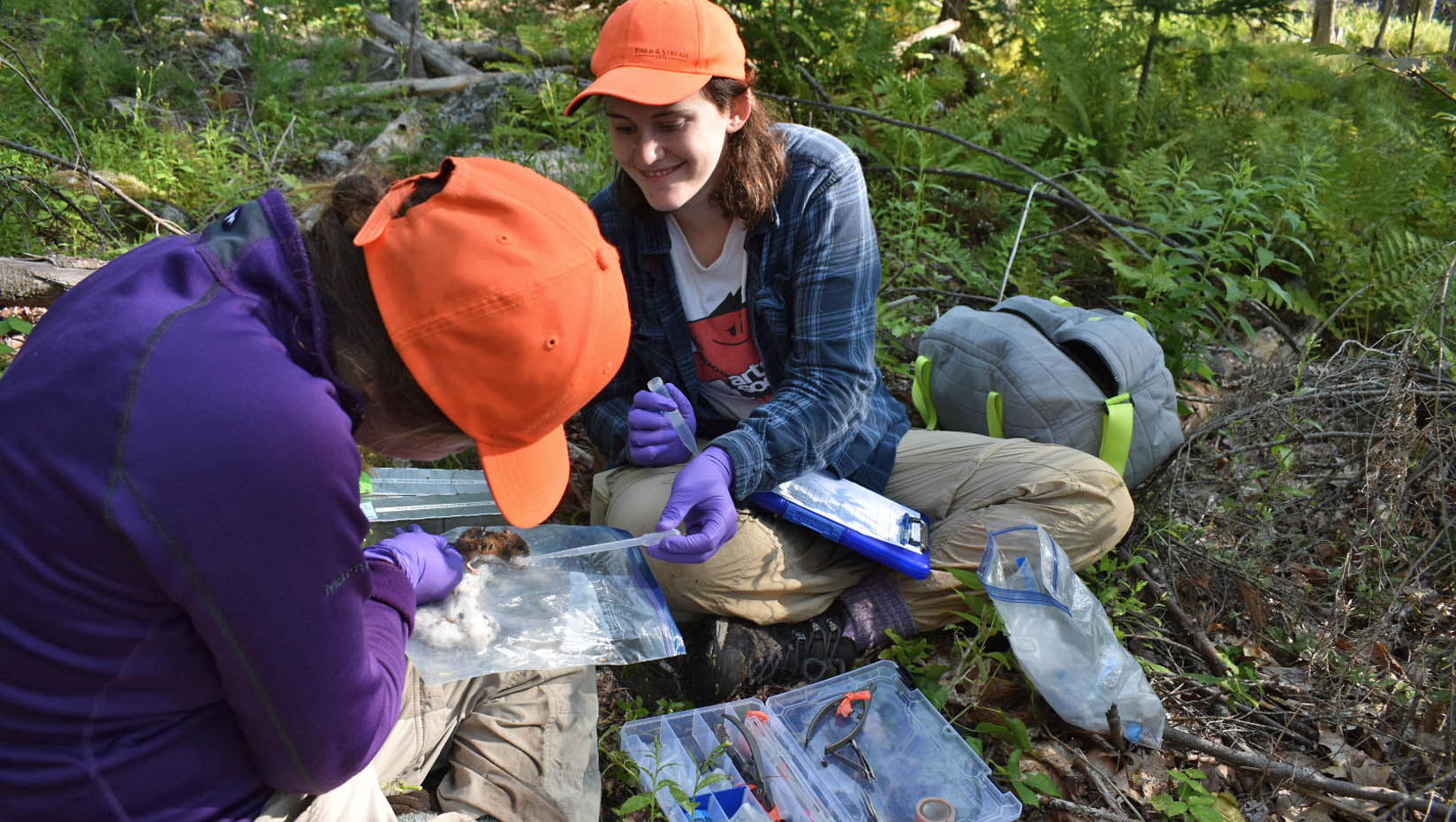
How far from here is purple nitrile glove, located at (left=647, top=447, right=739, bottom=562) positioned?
2.33 metres

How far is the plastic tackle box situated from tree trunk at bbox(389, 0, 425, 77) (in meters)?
4.69

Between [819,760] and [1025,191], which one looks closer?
[819,760]

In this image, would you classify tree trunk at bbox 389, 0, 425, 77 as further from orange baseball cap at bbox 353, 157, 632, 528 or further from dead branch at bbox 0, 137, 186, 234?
orange baseball cap at bbox 353, 157, 632, 528

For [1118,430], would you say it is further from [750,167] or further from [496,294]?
[496,294]

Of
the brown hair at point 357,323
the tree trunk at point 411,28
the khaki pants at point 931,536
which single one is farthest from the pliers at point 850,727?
the tree trunk at point 411,28

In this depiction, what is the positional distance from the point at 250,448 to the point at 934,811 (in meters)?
1.59

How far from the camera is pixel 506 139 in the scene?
4676mm

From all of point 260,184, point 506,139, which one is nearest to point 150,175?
point 260,184

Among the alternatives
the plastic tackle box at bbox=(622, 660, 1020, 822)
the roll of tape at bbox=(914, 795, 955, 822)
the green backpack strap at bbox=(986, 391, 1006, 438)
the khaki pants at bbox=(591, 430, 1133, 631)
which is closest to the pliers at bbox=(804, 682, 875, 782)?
the plastic tackle box at bbox=(622, 660, 1020, 822)

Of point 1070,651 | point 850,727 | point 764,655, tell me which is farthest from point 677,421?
point 1070,651

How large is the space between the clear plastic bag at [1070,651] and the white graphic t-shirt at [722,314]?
2.81 ft

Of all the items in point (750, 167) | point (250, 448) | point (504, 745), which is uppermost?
point (750, 167)

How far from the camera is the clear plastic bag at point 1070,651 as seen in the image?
7.52 ft

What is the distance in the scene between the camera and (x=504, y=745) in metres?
2.03
